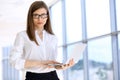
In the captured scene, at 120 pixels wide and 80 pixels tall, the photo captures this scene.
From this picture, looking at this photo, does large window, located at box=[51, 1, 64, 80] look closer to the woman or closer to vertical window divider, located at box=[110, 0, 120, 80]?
vertical window divider, located at box=[110, 0, 120, 80]

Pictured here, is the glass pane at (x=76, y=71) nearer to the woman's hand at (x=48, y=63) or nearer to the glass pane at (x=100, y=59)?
the glass pane at (x=100, y=59)

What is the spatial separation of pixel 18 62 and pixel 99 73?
3.98m

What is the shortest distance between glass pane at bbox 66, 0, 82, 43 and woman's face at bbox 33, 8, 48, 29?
4.38m

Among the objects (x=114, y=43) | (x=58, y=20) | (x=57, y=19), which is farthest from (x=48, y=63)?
(x=57, y=19)

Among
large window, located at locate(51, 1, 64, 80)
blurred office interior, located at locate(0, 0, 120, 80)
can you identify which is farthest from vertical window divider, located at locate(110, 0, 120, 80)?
large window, located at locate(51, 1, 64, 80)

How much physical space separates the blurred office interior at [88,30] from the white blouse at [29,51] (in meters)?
1.42

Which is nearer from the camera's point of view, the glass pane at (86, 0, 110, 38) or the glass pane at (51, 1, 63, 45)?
the glass pane at (86, 0, 110, 38)

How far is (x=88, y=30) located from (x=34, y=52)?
416 centimetres

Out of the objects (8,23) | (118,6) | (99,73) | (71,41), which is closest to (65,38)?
(71,41)

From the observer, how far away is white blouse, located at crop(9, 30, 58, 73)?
151 cm

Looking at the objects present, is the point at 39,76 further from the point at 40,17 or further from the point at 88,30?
the point at 88,30

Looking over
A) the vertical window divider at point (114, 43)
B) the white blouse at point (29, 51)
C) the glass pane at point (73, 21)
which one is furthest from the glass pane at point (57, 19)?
the white blouse at point (29, 51)

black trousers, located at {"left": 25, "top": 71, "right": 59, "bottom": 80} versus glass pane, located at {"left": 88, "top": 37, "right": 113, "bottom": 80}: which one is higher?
black trousers, located at {"left": 25, "top": 71, "right": 59, "bottom": 80}

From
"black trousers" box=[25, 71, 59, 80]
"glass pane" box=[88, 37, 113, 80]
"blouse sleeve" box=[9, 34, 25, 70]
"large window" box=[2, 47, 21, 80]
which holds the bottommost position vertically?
"large window" box=[2, 47, 21, 80]
